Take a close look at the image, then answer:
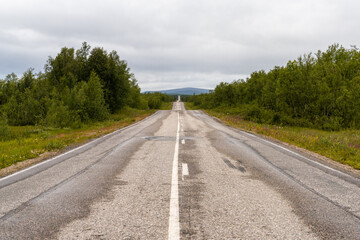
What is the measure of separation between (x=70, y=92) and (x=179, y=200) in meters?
25.9

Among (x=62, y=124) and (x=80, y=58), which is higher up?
(x=80, y=58)

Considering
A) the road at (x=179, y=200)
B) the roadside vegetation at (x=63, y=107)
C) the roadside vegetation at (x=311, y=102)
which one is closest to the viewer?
the road at (x=179, y=200)

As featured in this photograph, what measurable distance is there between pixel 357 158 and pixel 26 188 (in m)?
10.9

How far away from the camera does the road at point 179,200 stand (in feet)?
11.4

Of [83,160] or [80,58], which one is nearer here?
[83,160]

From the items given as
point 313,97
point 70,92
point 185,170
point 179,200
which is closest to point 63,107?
point 70,92

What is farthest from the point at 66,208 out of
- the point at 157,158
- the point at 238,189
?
the point at 157,158

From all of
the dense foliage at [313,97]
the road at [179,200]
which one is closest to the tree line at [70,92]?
the road at [179,200]

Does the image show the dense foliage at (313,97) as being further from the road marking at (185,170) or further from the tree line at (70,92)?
the road marking at (185,170)

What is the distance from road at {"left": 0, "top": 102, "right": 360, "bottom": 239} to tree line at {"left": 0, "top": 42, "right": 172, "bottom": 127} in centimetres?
1291

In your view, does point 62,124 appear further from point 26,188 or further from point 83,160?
point 26,188

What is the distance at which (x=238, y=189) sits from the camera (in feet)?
17.7

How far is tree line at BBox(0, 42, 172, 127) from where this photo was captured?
890 inches

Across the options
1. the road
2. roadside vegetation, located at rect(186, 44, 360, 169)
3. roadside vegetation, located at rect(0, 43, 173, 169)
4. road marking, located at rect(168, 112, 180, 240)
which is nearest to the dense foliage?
roadside vegetation, located at rect(186, 44, 360, 169)
